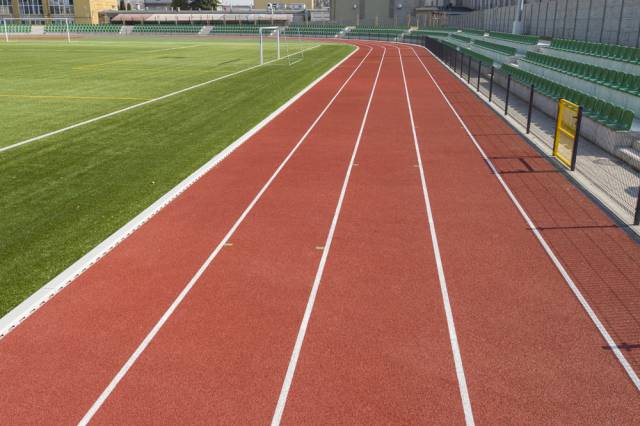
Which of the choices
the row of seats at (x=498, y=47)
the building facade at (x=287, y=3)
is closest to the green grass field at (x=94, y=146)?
the row of seats at (x=498, y=47)

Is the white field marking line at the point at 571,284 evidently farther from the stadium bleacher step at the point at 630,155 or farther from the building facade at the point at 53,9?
the building facade at the point at 53,9

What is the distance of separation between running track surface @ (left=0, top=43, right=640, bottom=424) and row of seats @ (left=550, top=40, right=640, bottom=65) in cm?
1052

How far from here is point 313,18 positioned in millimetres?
119688

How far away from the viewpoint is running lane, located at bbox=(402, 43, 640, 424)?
491cm

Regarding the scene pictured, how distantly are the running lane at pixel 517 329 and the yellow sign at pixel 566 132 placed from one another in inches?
114

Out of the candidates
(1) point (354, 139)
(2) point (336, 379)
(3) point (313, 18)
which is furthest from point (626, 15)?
(3) point (313, 18)

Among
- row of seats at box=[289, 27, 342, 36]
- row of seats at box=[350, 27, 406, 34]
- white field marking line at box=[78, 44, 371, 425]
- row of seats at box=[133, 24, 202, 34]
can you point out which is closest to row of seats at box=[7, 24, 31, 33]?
row of seats at box=[133, 24, 202, 34]

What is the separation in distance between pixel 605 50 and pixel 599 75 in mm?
4256

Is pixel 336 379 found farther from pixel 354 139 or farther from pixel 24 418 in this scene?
pixel 354 139

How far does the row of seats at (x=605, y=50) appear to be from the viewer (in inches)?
733

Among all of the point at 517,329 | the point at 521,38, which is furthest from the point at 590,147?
the point at 521,38

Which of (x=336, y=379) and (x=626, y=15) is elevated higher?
(x=626, y=15)

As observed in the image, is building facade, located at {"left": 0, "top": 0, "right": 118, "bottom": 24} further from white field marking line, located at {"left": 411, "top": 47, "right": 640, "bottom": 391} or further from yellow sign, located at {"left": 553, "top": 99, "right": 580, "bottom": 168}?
white field marking line, located at {"left": 411, "top": 47, "right": 640, "bottom": 391}

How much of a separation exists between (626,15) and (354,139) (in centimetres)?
1590
